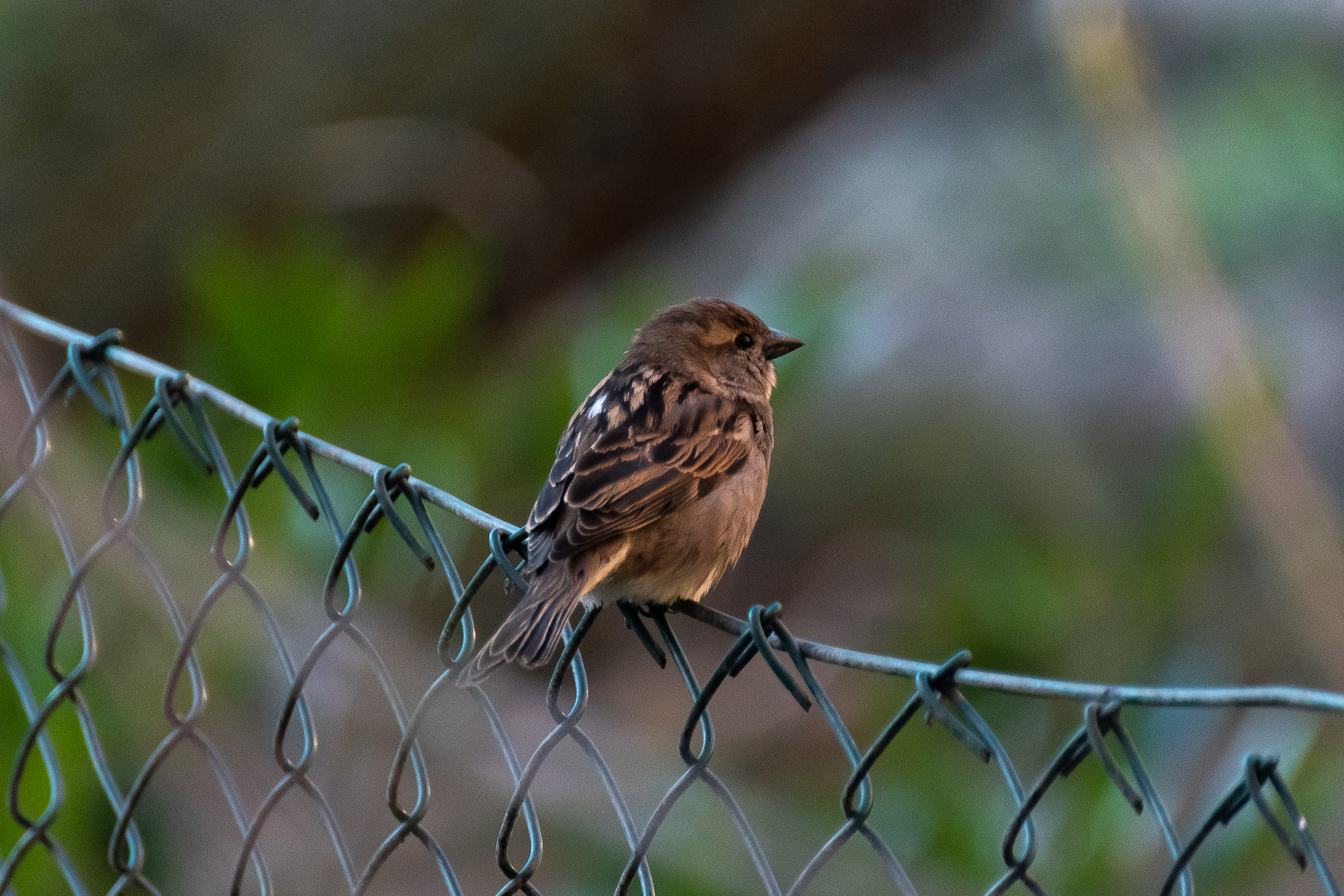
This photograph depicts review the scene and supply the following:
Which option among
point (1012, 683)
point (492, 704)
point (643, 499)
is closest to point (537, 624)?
point (492, 704)

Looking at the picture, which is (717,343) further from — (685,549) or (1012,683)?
(1012,683)

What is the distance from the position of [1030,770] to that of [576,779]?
52.2 inches

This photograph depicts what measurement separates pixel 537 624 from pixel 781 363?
2.32 metres

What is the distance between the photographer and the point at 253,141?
570cm

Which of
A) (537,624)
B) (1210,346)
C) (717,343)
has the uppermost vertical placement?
(1210,346)

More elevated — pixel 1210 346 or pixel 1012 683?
pixel 1210 346

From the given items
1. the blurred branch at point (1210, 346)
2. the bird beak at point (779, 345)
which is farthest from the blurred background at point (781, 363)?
the bird beak at point (779, 345)

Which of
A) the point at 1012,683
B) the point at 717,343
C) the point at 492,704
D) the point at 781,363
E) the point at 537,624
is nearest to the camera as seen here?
the point at 1012,683

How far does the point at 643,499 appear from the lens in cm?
268

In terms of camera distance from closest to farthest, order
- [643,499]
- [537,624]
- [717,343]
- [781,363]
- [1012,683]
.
Result: [1012,683] < [537,624] < [643,499] < [717,343] < [781,363]

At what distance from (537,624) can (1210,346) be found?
2.38 m

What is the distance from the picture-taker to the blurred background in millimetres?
3730

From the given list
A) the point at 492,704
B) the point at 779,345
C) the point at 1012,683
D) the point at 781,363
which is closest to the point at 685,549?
the point at 492,704

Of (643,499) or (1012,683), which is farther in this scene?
(643,499)
